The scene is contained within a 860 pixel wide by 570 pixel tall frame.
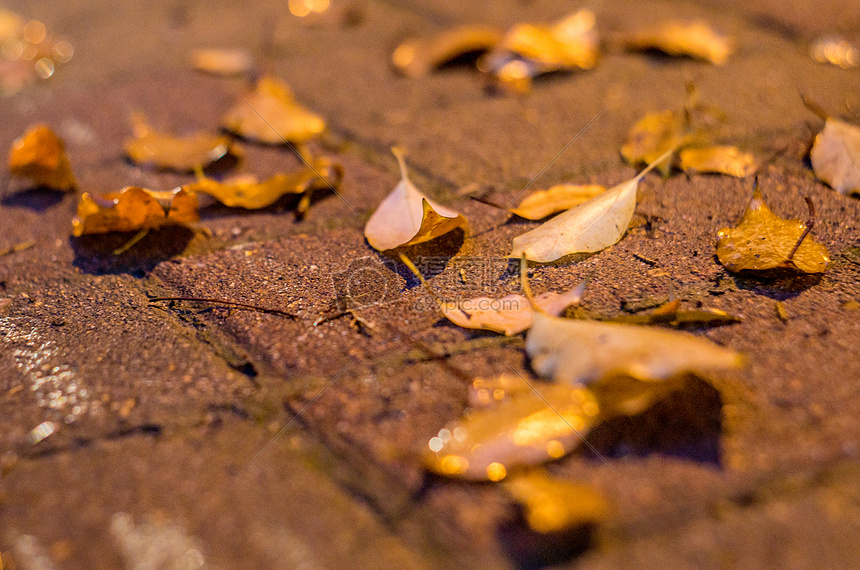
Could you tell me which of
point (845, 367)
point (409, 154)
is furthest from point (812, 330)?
point (409, 154)

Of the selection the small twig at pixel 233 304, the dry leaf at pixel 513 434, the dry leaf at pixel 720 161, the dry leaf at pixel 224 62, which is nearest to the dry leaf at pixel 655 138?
the dry leaf at pixel 720 161

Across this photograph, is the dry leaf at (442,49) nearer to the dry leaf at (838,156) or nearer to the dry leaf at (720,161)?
the dry leaf at (720,161)

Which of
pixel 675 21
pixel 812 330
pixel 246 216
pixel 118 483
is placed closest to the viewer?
pixel 118 483

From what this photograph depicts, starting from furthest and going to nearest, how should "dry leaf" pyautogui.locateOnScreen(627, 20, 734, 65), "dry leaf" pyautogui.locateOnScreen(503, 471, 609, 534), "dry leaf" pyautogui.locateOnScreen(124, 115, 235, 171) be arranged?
"dry leaf" pyautogui.locateOnScreen(627, 20, 734, 65), "dry leaf" pyautogui.locateOnScreen(124, 115, 235, 171), "dry leaf" pyautogui.locateOnScreen(503, 471, 609, 534)

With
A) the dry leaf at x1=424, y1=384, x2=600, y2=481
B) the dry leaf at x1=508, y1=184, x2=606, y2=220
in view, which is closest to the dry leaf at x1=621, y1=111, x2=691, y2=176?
the dry leaf at x1=508, y1=184, x2=606, y2=220

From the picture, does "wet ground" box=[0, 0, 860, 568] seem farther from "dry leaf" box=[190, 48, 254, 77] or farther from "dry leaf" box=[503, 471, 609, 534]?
"dry leaf" box=[190, 48, 254, 77]

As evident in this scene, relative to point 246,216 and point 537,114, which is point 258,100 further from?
point 537,114
